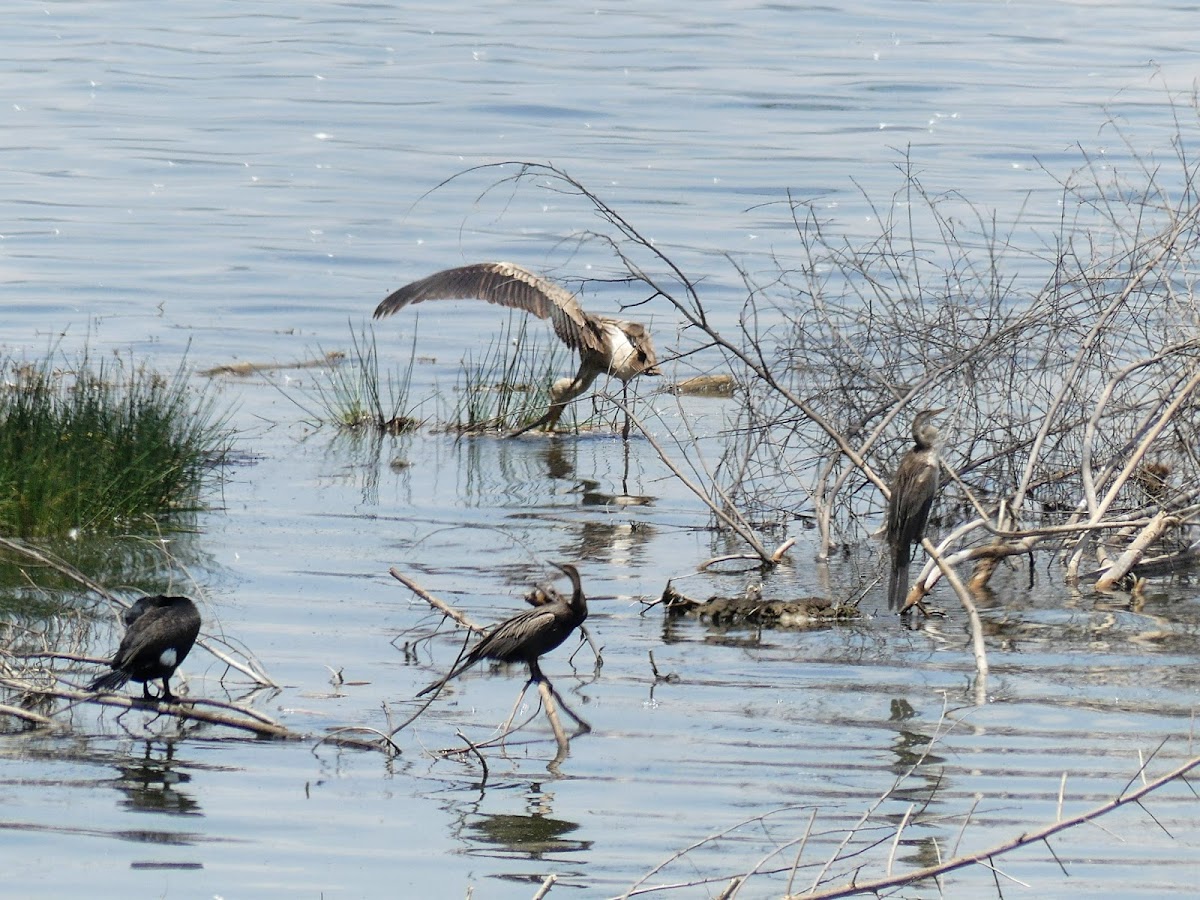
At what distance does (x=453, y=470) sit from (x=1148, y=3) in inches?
1463

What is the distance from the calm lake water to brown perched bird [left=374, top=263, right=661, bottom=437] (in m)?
0.55

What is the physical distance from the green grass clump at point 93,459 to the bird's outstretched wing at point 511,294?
2.69 m

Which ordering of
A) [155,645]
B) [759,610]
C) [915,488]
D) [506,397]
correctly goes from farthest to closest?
[506,397]
[759,610]
[915,488]
[155,645]

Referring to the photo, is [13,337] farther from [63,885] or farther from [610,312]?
[63,885]

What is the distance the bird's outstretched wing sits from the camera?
12.5 meters

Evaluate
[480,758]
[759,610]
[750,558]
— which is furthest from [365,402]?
[480,758]

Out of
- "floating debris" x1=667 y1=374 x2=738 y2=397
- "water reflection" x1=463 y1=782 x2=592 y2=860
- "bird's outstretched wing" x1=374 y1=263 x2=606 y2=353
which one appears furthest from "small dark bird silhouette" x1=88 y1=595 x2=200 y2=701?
"floating debris" x1=667 y1=374 x2=738 y2=397

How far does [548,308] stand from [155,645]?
677 centimetres

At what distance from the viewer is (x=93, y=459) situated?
9023 mm

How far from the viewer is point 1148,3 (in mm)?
45000

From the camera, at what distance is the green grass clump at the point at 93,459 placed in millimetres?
8586

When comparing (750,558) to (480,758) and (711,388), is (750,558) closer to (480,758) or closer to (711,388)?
(480,758)

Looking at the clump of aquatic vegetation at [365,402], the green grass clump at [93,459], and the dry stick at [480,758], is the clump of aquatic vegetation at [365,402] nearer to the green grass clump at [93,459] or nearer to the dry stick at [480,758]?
the green grass clump at [93,459]

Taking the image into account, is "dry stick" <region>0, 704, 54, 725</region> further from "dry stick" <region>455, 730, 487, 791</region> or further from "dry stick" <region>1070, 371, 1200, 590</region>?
"dry stick" <region>1070, 371, 1200, 590</region>
